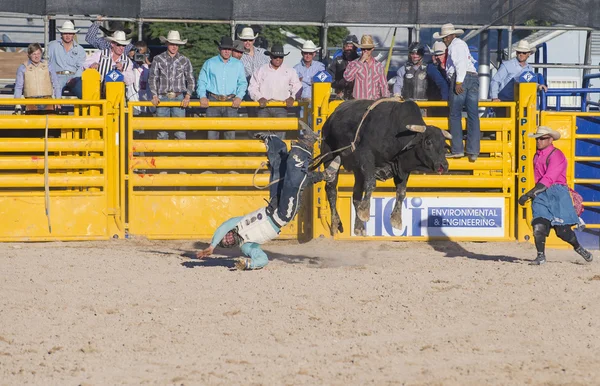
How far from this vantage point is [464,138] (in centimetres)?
1255

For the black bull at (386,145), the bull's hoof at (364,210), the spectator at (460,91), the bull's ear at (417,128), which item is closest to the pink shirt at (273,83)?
the spectator at (460,91)

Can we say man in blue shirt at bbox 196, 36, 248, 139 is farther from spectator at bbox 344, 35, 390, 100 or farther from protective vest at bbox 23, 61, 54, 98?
protective vest at bbox 23, 61, 54, 98

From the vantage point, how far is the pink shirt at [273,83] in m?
13.1

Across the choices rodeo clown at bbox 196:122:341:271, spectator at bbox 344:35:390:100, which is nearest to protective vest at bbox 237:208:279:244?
rodeo clown at bbox 196:122:341:271

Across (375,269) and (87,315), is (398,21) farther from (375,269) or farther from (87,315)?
(87,315)

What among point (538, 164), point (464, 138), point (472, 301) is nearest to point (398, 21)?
point (464, 138)

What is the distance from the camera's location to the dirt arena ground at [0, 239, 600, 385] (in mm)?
7020

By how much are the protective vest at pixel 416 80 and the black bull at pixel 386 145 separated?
2167mm

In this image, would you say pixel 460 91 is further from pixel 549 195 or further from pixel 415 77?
pixel 549 195

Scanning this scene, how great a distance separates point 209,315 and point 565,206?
14.7 ft

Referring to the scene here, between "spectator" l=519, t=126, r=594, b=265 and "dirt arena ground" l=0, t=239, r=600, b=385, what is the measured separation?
424 millimetres

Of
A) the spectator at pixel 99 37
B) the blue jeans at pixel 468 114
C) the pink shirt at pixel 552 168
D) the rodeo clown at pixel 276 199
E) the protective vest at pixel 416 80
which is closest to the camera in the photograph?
the rodeo clown at pixel 276 199

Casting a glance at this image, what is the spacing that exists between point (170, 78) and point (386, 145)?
390 cm

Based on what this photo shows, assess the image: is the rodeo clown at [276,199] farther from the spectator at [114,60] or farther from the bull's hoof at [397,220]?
the spectator at [114,60]
